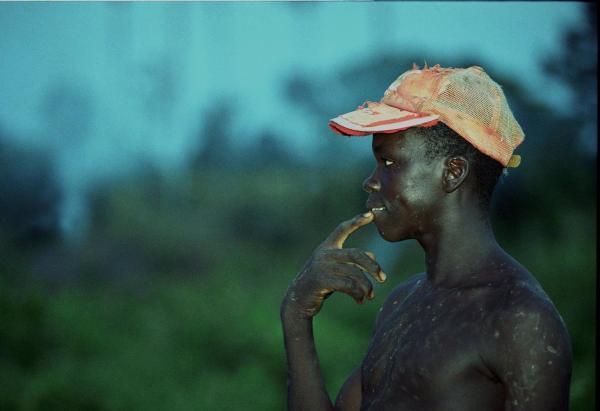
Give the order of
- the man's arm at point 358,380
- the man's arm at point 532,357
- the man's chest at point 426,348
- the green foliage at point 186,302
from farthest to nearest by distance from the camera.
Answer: the green foliage at point 186,302
the man's arm at point 358,380
the man's chest at point 426,348
the man's arm at point 532,357

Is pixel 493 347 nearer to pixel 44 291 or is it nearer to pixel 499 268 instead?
pixel 499 268

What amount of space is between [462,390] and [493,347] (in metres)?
0.11

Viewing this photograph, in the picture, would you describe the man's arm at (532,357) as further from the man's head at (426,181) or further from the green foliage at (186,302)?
the green foliage at (186,302)

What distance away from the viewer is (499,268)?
209 centimetres

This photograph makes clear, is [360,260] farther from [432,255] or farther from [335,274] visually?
[432,255]

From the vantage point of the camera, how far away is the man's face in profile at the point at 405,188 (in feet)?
7.10

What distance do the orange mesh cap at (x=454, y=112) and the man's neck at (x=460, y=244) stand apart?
0.45 feet

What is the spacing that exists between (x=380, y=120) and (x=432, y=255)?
0.31m

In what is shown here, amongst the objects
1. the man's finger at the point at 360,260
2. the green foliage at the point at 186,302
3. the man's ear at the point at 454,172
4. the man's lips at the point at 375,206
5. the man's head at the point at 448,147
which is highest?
the man's head at the point at 448,147

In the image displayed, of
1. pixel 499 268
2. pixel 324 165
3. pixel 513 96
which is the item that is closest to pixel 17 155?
pixel 324 165

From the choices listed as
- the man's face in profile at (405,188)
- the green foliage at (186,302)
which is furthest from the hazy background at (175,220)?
the man's face in profile at (405,188)

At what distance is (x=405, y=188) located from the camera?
2.16 m

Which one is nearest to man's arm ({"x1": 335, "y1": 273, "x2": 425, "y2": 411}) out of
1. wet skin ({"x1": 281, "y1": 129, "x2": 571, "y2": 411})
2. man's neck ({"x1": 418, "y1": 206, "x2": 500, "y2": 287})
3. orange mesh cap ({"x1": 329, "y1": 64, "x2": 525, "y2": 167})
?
wet skin ({"x1": 281, "y1": 129, "x2": 571, "y2": 411})

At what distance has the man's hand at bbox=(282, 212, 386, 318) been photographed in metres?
2.10
